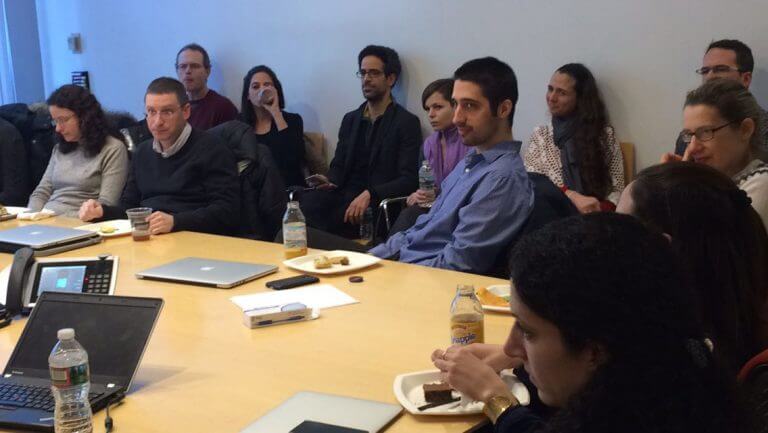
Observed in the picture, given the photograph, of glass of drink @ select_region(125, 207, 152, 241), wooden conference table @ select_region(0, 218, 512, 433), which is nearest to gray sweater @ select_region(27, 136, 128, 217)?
glass of drink @ select_region(125, 207, 152, 241)

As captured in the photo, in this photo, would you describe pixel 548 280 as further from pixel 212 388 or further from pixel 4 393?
pixel 4 393

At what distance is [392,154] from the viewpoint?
4.70 m

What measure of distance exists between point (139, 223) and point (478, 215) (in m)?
1.30

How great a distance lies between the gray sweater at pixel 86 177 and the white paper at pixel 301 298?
78.6 inches

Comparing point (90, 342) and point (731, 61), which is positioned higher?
point (731, 61)

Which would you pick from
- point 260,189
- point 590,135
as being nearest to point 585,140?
point 590,135

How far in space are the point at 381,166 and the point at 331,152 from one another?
702 millimetres

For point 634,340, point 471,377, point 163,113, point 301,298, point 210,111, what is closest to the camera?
point 634,340

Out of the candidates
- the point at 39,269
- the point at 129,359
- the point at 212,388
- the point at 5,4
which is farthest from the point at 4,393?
the point at 5,4

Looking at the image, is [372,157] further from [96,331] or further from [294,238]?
[96,331]

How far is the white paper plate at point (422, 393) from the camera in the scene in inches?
57.0

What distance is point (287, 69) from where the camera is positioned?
17.8 feet

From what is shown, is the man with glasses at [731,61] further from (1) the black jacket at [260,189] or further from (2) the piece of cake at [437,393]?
(2) the piece of cake at [437,393]

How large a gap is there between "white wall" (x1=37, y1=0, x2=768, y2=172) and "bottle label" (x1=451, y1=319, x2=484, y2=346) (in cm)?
260
